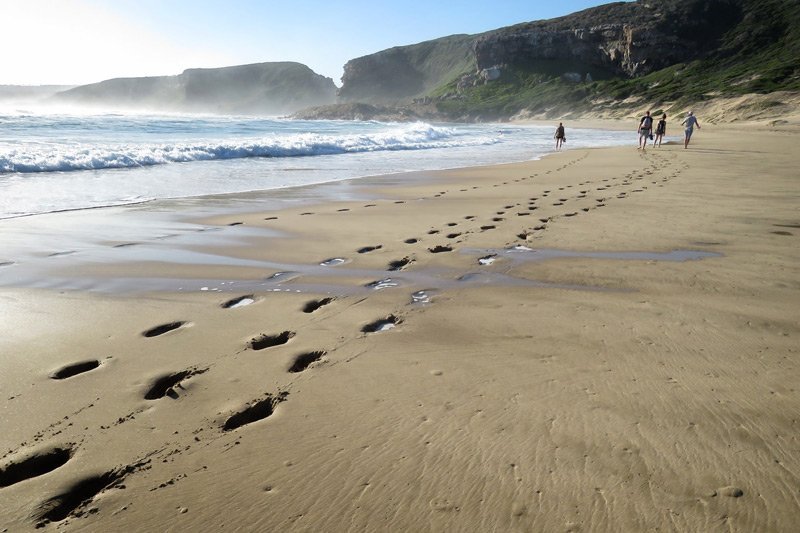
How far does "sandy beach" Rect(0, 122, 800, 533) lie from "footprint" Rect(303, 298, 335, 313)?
5 centimetres

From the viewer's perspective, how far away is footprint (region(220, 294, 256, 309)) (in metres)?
4.28

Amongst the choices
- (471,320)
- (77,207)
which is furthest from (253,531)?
(77,207)

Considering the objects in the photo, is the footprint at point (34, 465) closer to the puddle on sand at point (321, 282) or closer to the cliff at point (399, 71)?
the puddle on sand at point (321, 282)

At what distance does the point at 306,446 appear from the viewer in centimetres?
238

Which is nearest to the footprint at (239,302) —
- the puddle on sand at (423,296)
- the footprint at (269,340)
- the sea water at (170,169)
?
the footprint at (269,340)

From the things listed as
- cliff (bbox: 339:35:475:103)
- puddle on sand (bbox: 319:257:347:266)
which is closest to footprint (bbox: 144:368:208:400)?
puddle on sand (bbox: 319:257:347:266)

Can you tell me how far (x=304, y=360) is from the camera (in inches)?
129

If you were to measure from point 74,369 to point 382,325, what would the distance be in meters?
1.93

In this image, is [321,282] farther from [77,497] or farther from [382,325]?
[77,497]

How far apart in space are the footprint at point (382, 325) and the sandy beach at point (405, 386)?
21mm

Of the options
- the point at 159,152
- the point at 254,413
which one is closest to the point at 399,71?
the point at 159,152

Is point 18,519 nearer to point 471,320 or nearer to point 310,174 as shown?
point 471,320

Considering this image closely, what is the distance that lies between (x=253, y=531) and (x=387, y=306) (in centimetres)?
243

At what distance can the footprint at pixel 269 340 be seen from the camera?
3496 mm
